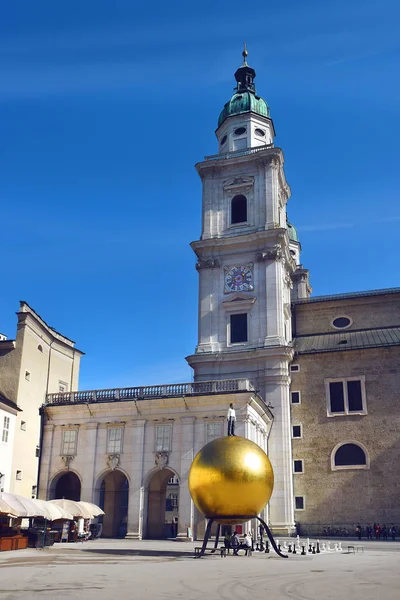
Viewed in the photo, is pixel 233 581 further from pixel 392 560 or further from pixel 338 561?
pixel 392 560

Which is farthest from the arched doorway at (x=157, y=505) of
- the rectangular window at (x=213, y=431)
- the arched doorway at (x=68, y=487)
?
the arched doorway at (x=68, y=487)

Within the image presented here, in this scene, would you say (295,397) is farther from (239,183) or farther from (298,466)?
(239,183)

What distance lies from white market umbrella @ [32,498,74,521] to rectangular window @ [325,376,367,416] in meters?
24.9

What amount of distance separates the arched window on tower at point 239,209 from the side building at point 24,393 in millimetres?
20113

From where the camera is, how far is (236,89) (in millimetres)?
64750

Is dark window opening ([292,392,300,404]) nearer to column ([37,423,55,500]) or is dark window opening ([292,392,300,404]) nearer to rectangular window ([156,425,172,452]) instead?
rectangular window ([156,425,172,452])

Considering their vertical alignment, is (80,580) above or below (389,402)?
below

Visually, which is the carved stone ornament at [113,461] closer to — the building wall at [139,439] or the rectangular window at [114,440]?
the building wall at [139,439]

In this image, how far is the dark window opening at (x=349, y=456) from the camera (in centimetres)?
4708

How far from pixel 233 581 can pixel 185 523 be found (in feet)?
68.4

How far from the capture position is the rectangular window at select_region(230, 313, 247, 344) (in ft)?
167

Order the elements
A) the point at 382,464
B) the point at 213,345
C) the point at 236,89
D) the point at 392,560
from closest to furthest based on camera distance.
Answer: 1. the point at 392,560
2. the point at 382,464
3. the point at 213,345
4. the point at 236,89

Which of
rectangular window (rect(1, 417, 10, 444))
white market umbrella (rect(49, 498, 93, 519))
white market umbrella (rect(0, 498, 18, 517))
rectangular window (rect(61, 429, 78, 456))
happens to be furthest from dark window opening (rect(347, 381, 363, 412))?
white market umbrella (rect(0, 498, 18, 517))

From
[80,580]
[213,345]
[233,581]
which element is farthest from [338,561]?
[213,345]
